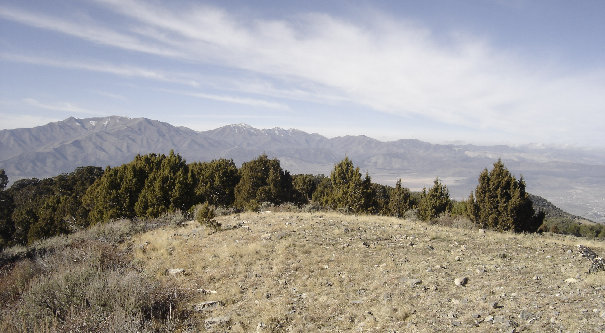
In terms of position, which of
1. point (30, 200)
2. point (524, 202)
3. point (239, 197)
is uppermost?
point (524, 202)

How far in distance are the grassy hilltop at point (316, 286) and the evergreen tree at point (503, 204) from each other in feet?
41.7

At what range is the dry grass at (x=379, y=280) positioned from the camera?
6.83 m

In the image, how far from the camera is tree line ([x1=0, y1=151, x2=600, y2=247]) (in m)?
25.2

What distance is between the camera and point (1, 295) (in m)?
9.54

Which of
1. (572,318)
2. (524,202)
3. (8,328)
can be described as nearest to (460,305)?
(572,318)

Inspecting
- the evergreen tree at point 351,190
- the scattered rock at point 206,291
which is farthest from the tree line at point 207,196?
the scattered rock at point 206,291

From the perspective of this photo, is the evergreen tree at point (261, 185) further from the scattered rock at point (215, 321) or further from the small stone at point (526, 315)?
the small stone at point (526, 315)

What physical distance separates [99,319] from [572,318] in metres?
10.0

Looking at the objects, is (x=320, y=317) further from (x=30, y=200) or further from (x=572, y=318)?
(x=30, y=200)

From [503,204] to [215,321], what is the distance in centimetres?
2474

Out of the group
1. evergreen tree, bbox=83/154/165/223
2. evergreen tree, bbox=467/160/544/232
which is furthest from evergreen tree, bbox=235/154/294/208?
evergreen tree, bbox=467/160/544/232

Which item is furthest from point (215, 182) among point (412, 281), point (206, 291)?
point (412, 281)

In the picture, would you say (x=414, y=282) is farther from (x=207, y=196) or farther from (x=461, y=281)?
(x=207, y=196)

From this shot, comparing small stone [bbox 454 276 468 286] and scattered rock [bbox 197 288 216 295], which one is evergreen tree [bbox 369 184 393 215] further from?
scattered rock [bbox 197 288 216 295]
